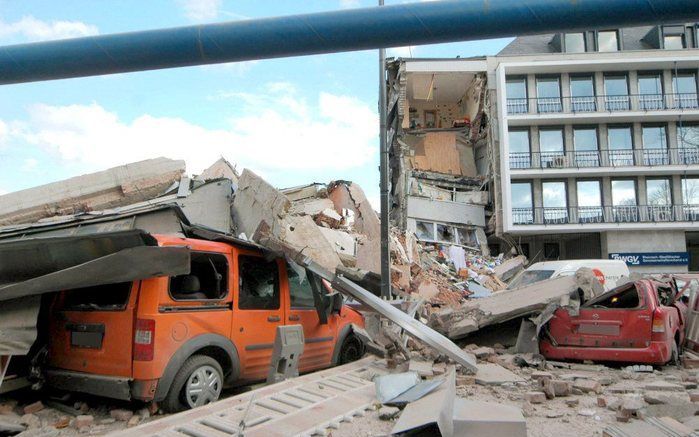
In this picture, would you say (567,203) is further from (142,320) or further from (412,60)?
(142,320)

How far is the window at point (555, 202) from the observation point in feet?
96.0

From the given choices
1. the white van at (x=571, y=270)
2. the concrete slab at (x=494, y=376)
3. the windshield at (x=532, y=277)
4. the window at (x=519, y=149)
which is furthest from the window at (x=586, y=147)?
the concrete slab at (x=494, y=376)

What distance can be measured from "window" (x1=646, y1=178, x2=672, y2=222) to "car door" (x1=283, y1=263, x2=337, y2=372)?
2829cm

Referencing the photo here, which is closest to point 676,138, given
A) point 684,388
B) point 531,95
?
point 531,95

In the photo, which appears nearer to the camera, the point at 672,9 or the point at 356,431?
the point at 672,9

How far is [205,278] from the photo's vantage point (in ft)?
18.7

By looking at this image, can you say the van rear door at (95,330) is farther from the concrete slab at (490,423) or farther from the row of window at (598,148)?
the row of window at (598,148)

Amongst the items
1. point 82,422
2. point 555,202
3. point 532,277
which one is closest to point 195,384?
point 82,422

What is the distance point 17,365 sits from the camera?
5.33 m

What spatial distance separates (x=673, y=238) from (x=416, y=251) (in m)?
18.0

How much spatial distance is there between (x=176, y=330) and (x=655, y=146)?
106 ft

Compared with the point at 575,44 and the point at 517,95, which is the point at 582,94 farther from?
the point at 517,95

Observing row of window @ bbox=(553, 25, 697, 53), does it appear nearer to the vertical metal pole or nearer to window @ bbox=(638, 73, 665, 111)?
window @ bbox=(638, 73, 665, 111)

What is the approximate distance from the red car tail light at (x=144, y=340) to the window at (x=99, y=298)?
0.28 metres
